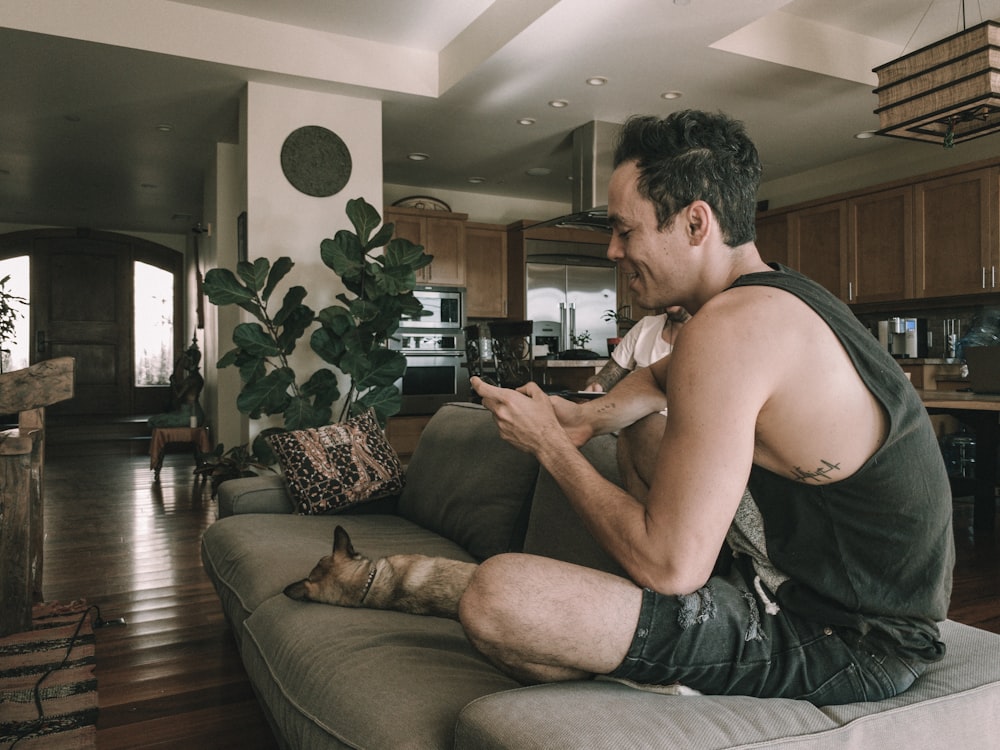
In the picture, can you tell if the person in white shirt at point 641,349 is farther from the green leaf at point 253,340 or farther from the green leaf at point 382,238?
the green leaf at point 253,340

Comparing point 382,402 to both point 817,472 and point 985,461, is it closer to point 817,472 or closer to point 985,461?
point 985,461

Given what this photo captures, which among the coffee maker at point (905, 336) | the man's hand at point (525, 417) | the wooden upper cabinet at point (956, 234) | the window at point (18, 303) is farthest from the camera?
the window at point (18, 303)

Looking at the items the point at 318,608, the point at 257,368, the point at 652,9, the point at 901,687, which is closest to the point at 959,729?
the point at 901,687

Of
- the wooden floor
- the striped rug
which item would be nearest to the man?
the wooden floor

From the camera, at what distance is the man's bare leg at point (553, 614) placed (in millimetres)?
1025

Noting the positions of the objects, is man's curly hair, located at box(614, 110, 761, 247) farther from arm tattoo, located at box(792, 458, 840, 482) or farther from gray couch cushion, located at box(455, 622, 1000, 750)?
gray couch cushion, located at box(455, 622, 1000, 750)

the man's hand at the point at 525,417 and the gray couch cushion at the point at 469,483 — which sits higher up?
the man's hand at the point at 525,417

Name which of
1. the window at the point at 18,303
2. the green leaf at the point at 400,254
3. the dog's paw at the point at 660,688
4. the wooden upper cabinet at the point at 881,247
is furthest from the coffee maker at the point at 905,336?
the window at the point at 18,303

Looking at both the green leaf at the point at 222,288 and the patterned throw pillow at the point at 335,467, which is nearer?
the patterned throw pillow at the point at 335,467

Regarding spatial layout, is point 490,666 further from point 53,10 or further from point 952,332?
point 952,332

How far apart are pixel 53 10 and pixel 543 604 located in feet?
14.3

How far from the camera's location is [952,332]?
5918mm

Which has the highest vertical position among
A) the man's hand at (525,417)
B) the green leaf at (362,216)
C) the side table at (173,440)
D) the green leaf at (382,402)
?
the green leaf at (362,216)

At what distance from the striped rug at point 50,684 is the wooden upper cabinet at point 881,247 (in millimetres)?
5890
